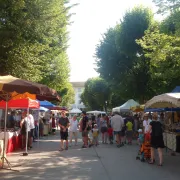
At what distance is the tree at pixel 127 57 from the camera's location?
1080 inches

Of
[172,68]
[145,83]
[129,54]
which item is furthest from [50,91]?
[145,83]

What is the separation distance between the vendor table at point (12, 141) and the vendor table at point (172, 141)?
714 centimetres

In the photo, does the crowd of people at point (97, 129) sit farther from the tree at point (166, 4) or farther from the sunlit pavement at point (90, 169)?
the tree at point (166, 4)

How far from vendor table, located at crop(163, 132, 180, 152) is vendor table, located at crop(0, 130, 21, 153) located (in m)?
7.14

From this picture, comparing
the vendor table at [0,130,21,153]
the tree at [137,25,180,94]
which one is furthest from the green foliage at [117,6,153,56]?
the vendor table at [0,130,21,153]

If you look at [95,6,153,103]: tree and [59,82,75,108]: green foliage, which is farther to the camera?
[59,82,75,108]: green foliage

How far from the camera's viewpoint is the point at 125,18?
91.6ft

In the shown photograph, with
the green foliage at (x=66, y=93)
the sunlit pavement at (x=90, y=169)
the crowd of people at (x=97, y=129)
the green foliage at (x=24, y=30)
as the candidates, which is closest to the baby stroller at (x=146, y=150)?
the crowd of people at (x=97, y=129)

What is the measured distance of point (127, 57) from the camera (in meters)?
29.4

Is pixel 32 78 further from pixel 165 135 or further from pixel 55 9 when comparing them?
pixel 165 135

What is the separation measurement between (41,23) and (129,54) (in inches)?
580

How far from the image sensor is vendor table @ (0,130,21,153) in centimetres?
1134

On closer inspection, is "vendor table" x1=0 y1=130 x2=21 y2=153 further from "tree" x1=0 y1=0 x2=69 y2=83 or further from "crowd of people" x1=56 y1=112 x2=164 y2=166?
"tree" x1=0 y1=0 x2=69 y2=83

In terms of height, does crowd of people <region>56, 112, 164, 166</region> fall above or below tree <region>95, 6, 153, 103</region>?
below
